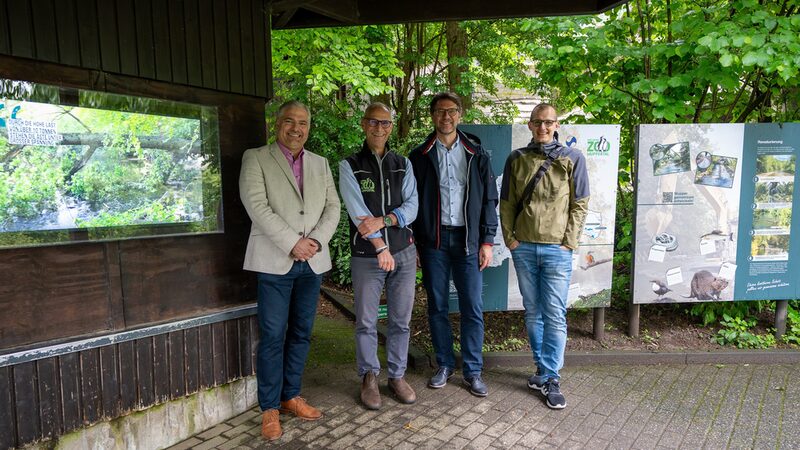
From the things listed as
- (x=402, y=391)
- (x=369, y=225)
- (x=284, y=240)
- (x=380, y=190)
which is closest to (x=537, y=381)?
(x=402, y=391)

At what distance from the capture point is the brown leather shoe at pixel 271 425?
336cm

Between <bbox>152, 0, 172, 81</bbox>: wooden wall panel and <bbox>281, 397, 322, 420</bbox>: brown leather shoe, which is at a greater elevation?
<bbox>152, 0, 172, 81</bbox>: wooden wall panel

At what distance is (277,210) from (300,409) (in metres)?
1.43

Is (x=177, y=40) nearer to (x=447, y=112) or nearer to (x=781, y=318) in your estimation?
(x=447, y=112)

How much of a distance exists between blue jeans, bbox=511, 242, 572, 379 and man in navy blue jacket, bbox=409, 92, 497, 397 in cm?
32

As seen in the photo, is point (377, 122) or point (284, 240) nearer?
point (284, 240)

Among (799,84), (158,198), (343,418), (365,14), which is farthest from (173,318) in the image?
(799,84)

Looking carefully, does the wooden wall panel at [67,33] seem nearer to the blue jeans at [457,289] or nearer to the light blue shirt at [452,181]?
the light blue shirt at [452,181]

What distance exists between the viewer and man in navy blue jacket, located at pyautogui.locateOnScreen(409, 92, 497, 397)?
3859 millimetres

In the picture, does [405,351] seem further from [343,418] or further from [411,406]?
[343,418]

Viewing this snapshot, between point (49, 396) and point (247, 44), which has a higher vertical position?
point (247, 44)

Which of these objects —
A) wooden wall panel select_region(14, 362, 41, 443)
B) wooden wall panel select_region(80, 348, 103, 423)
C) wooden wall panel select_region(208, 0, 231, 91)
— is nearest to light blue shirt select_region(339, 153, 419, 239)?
wooden wall panel select_region(208, 0, 231, 91)

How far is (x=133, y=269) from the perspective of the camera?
3.13 m

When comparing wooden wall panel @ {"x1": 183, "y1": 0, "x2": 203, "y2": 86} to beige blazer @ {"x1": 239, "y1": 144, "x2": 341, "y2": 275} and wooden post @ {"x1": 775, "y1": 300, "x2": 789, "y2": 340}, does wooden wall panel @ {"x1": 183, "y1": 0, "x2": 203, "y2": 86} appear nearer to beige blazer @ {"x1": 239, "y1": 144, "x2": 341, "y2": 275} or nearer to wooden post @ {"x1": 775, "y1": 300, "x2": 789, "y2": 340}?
beige blazer @ {"x1": 239, "y1": 144, "x2": 341, "y2": 275}
